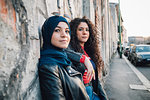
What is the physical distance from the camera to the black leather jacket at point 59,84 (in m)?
0.85

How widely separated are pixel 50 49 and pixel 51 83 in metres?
0.30

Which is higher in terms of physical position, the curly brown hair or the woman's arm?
the curly brown hair

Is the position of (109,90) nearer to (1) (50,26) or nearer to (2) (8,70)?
(1) (50,26)

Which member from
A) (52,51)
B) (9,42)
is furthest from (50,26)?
(9,42)

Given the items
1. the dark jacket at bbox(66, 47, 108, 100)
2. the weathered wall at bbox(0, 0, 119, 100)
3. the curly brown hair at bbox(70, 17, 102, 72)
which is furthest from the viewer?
the curly brown hair at bbox(70, 17, 102, 72)

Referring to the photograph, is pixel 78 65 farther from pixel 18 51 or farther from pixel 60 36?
pixel 18 51

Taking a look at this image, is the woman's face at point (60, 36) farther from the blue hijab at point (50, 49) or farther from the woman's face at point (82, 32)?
the woman's face at point (82, 32)

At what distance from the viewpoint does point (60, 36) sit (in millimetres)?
1125

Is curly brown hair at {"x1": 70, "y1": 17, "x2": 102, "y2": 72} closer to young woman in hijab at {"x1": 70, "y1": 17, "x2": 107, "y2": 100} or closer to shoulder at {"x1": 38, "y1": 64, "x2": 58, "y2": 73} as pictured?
young woman in hijab at {"x1": 70, "y1": 17, "x2": 107, "y2": 100}

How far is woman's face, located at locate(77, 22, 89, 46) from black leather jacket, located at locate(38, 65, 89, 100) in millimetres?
957

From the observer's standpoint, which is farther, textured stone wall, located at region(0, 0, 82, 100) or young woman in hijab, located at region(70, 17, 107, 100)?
young woman in hijab, located at region(70, 17, 107, 100)

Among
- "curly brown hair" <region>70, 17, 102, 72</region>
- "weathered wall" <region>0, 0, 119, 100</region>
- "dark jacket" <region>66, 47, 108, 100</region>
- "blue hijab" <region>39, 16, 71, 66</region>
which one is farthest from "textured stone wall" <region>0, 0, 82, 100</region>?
"curly brown hair" <region>70, 17, 102, 72</region>

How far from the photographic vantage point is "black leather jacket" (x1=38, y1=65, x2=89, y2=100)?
85 cm

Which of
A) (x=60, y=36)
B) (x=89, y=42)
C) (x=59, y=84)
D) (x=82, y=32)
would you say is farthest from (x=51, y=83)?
(x=89, y=42)
